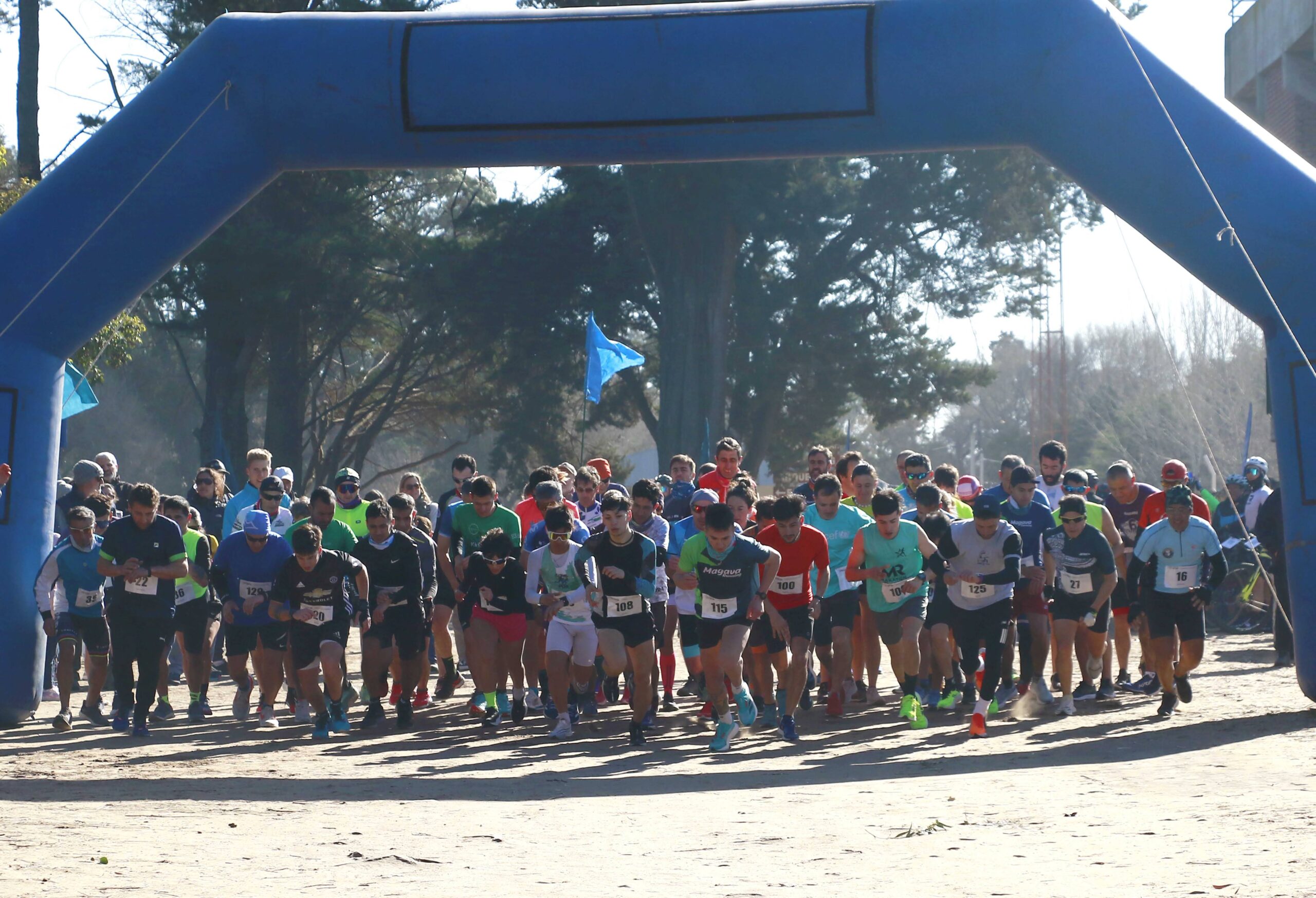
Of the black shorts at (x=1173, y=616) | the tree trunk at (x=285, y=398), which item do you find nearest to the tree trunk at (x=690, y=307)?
the tree trunk at (x=285, y=398)

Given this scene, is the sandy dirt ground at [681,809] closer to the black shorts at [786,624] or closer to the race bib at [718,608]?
the black shorts at [786,624]

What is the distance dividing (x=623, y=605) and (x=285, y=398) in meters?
23.5

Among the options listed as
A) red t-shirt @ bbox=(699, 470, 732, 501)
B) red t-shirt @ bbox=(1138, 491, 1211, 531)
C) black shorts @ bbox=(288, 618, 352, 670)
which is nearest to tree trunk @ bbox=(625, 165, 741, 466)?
red t-shirt @ bbox=(699, 470, 732, 501)

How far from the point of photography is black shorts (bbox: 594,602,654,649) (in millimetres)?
9969

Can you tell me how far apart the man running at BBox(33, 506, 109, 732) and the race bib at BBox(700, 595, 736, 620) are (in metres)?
4.23

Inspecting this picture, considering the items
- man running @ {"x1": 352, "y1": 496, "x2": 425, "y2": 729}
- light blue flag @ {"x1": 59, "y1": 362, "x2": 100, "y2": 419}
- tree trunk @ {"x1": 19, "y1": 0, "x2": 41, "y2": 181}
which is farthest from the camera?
tree trunk @ {"x1": 19, "y1": 0, "x2": 41, "y2": 181}

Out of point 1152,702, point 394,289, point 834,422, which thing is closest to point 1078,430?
point 834,422

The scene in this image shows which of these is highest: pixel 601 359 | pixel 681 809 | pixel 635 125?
pixel 601 359

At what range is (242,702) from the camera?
1144 centimetres

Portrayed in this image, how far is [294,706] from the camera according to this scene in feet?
37.2

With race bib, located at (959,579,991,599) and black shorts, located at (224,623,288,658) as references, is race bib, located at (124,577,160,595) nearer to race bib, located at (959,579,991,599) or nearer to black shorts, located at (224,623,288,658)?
black shorts, located at (224,623,288,658)

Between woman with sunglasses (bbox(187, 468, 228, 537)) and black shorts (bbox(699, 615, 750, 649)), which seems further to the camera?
woman with sunglasses (bbox(187, 468, 228, 537))

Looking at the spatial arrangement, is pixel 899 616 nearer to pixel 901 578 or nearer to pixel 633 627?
pixel 901 578

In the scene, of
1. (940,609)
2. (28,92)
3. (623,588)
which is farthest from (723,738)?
(28,92)
